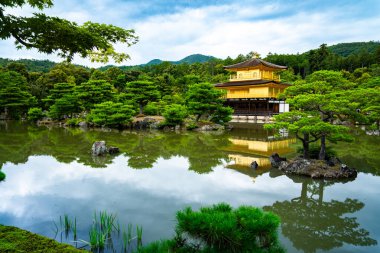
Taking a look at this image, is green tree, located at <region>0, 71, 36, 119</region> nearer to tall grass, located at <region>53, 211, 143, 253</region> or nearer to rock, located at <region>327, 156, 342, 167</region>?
tall grass, located at <region>53, 211, 143, 253</region>

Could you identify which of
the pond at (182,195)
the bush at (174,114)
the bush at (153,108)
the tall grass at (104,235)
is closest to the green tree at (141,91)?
the bush at (153,108)

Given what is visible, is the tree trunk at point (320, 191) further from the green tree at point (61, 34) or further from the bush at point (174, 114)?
the bush at point (174, 114)

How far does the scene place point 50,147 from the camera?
12859 mm

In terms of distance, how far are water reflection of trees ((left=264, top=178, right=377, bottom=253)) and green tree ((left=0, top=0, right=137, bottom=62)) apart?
145 inches

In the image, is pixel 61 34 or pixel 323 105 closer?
pixel 61 34

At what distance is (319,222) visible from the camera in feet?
16.5

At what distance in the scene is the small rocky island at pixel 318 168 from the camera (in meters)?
7.79

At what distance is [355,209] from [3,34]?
6.30m

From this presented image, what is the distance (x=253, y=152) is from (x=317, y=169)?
3.87m

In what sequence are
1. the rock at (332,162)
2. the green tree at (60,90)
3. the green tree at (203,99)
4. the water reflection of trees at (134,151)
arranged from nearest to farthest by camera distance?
the rock at (332,162) < the water reflection of trees at (134,151) < the green tree at (203,99) < the green tree at (60,90)

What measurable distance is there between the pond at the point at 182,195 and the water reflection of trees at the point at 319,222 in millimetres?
15

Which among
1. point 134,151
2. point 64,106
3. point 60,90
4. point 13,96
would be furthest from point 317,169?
point 13,96

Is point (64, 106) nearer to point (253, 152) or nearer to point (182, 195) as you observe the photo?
point (253, 152)

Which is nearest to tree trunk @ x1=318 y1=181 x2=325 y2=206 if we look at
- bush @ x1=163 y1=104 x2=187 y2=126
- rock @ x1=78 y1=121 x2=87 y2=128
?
bush @ x1=163 y1=104 x2=187 y2=126
